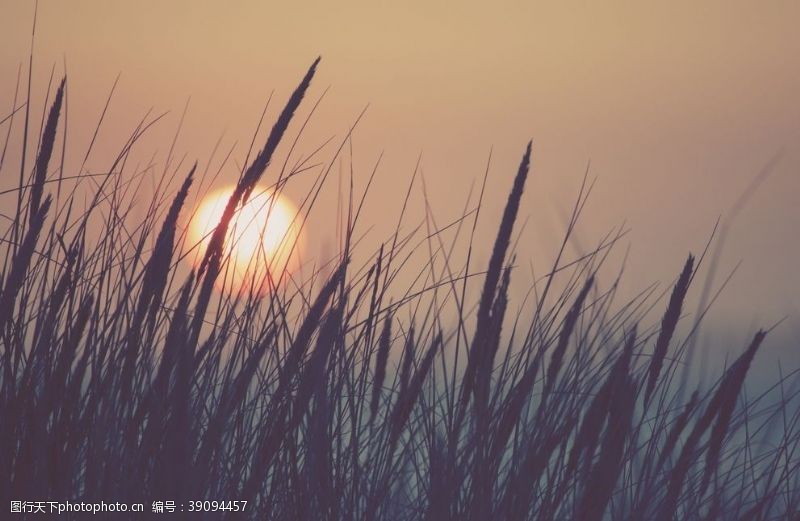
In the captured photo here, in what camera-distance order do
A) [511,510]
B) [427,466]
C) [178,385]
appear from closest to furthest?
[178,385] < [511,510] < [427,466]

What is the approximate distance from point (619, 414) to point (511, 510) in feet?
0.78

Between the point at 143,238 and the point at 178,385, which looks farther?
the point at 143,238

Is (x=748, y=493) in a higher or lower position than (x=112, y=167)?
lower

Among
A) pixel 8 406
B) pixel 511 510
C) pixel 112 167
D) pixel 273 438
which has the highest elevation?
pixel 112 167

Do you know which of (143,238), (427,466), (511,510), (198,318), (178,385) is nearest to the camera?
(178,385)

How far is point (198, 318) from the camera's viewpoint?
137cm

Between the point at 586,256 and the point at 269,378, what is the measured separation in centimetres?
67

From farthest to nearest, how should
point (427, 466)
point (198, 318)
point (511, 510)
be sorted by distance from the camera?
1. point (427, 466)
2. point (511, 510)
3. point (198, 318)

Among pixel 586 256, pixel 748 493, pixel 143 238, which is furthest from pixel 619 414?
pixel 143 238

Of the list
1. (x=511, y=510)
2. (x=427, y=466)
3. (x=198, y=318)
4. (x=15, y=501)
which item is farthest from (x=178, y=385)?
(x=427, y=466)

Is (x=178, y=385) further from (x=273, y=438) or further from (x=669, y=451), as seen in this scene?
(x=669, y=451)

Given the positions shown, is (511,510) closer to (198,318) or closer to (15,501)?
(198,318)

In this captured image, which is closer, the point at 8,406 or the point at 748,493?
the point at 8,406

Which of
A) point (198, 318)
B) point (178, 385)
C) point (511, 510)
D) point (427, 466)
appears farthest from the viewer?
point (427, 466)
